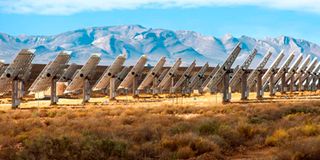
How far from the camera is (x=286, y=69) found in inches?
2891

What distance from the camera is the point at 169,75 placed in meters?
77.6

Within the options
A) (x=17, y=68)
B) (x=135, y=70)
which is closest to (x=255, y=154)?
(x=17, y=68)

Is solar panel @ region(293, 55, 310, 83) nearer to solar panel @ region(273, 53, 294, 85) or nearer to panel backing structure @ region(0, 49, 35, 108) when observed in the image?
solar panel @ region(273, 53, 294, 85)

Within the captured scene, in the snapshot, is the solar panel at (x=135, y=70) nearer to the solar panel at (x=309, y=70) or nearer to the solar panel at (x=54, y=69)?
the solar panel at (x=54, y=69)

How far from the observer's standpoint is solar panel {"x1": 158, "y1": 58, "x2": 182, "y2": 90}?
253 ft

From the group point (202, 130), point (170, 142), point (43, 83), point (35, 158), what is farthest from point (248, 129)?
point (43, 83)

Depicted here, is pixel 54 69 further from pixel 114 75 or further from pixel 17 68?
pixel 114 75

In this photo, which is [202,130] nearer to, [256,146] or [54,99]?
[256,146]

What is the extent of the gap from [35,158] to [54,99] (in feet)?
122

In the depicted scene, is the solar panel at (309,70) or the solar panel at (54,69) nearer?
the solar panel at (54,69)

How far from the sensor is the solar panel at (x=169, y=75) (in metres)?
77.1

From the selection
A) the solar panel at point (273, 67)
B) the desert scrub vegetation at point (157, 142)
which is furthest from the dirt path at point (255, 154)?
the solar panel at point (273, 67)

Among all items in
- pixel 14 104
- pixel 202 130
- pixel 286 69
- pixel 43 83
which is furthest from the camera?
pixel 286 69

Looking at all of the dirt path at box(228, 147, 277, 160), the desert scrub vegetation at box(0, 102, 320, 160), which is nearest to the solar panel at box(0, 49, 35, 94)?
the desert scrub vegetation at box(0, 102, 320, 160)
